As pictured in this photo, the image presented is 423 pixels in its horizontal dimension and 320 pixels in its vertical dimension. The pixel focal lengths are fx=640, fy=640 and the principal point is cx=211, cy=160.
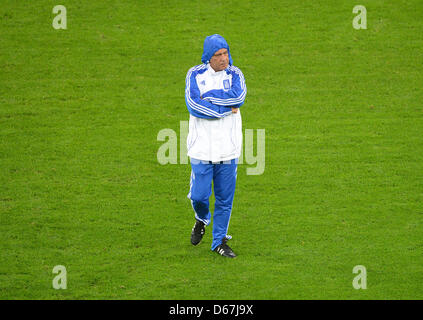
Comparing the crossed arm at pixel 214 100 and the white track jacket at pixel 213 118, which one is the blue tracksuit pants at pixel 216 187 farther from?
the crossed arm at pixel 214 100

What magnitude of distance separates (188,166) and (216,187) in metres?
1.87

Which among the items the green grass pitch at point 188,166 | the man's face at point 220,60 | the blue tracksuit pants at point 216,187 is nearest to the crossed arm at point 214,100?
the man's face at point 220,60

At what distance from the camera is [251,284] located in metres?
5.97

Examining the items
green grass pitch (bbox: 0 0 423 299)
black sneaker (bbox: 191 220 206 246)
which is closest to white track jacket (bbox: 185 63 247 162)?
black sneaker (bbox: 191 220 206 246)

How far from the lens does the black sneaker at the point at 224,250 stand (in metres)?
6.38

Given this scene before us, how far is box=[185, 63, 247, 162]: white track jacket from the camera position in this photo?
Result: 589 centimetres

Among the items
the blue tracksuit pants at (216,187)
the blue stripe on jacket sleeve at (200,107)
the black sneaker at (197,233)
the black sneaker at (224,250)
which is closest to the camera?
the blue stripe on jacket sleeve at (200,107)

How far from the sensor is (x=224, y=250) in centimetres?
640

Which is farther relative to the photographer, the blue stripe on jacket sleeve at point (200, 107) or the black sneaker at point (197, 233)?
the black sneaker at point (197, 233)

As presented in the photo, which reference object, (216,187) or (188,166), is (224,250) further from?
(188,166)

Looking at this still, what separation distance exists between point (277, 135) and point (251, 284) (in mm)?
3031

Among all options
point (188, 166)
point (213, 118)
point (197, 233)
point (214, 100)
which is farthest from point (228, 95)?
point (188, 166)

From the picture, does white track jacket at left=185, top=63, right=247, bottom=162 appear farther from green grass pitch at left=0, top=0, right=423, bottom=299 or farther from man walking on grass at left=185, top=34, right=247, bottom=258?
green grass pitch at left=0, top=0, right=423, bottom=299

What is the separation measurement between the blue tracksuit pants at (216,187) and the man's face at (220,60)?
0.89m
